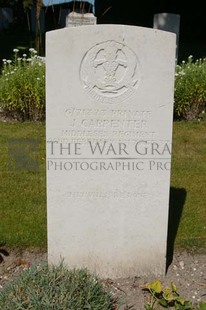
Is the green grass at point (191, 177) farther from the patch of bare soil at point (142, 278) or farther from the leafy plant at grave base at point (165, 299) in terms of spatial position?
the leafy plant at grave base at point (165, 299)

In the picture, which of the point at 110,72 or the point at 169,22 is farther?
the point at 169,22

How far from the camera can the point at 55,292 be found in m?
2.61

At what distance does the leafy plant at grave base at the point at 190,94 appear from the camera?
738 cm

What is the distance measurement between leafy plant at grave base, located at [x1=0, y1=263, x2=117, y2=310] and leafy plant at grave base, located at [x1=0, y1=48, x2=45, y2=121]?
4465 mm

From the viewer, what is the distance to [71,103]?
283 cm

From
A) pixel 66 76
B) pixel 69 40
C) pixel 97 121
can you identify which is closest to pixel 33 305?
pixel 97 121

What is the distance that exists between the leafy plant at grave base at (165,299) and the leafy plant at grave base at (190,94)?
15.4ft

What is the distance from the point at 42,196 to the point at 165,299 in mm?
1969

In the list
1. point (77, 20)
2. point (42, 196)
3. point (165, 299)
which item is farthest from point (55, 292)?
point (77, 20)

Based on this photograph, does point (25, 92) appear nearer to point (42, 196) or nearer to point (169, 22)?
point (42, 196)

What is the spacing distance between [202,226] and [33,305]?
6.34ft

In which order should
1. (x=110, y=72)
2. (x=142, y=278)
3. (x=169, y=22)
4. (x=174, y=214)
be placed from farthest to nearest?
(x=169, y=22) < (x=174, y=214) < (x=142, y=278) < (x=110, y=72)

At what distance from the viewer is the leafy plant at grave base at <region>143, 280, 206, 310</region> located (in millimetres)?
2836

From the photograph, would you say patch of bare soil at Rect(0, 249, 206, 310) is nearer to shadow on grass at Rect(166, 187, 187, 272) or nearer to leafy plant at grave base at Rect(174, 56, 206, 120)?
shadow on grass at Rect(166, 187, 187, 272)
